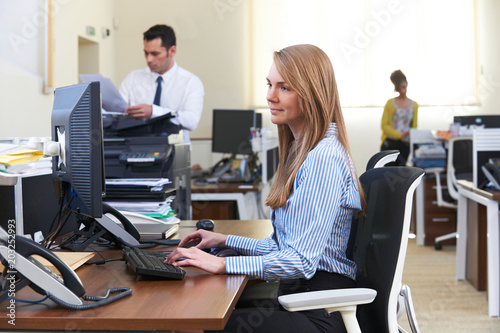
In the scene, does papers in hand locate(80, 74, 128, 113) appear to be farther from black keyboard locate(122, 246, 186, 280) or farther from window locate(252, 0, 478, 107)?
window locate(252, 0, 478, 107)

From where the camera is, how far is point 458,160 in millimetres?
5559

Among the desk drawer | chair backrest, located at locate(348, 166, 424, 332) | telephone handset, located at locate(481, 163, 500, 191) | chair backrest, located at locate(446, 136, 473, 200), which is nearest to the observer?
chair backrest, located at locate(348, 166, 424, 332)

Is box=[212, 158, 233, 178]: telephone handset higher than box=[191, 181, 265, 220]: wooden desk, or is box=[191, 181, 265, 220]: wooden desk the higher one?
box=[212, 158, 233, 178]: telephone handset

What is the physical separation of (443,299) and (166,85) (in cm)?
240

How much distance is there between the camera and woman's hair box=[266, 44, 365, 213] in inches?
62.8

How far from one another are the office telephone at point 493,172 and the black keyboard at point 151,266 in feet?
9.46

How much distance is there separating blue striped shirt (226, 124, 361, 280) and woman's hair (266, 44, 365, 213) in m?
0.03

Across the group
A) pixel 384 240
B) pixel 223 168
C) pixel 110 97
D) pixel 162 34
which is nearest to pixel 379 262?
pixel 384 240

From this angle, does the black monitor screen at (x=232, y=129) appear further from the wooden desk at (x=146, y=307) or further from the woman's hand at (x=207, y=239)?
the wooden desk at (x=146, y=307)

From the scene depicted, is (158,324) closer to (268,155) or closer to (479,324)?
(479,324)

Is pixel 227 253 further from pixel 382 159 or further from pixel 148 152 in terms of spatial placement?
pixel 148 152

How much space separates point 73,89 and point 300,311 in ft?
2.76

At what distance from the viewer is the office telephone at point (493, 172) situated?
12.4 feet

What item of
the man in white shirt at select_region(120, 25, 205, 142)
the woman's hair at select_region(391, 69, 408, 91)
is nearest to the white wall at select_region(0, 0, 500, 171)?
the woman's hair at select_region(391, 69, 408, 91)
